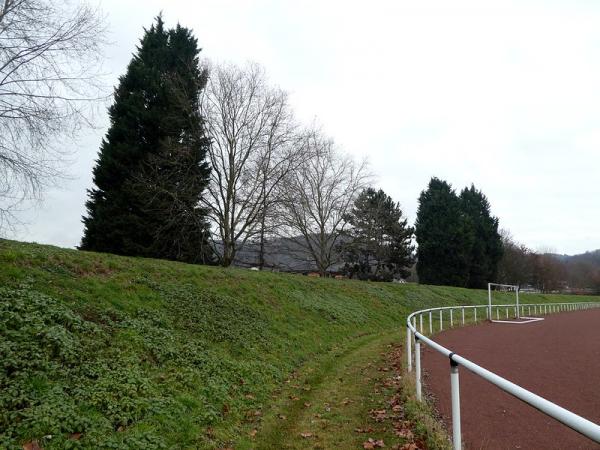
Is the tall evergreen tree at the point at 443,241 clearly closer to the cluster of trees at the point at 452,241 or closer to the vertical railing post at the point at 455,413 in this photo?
the cluster of trees at the point at 452,241

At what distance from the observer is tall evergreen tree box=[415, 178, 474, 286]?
49.3 meters

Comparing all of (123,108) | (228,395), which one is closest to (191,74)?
(123,108)

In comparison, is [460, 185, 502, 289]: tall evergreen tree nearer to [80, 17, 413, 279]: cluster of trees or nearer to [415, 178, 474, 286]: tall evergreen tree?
[415, 178, 474, 286]: tall evergreen tree

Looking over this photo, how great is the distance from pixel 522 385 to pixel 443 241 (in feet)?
143

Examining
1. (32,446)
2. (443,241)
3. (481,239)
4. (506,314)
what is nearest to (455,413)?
(32,446)

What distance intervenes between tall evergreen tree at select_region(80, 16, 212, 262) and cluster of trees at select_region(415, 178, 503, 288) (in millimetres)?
31812

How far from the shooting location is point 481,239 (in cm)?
5416

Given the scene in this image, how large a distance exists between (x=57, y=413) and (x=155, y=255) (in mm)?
20450

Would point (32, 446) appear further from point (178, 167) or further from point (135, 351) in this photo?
point (178, 167)

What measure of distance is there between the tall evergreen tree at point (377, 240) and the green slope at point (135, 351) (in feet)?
92.3

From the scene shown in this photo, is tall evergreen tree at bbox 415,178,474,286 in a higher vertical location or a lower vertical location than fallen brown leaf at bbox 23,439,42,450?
higher

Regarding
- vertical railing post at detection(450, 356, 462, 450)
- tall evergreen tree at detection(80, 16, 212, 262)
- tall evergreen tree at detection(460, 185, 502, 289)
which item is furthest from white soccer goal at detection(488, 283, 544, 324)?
vertical railing post at detection(450, 356, 462, 450)

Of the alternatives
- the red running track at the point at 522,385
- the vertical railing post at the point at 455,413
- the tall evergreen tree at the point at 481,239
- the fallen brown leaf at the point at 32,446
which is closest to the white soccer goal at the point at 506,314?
the red running track at the point at 522,385

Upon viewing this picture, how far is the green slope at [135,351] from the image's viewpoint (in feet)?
17.5
